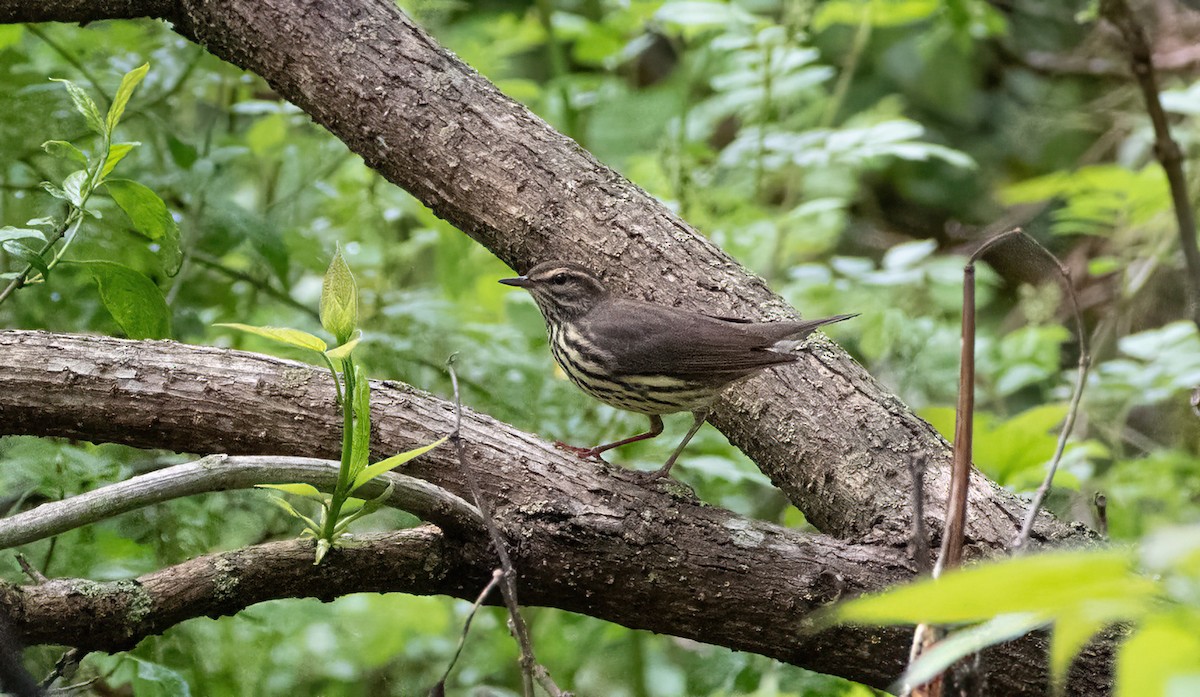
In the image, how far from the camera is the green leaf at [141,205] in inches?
86.7

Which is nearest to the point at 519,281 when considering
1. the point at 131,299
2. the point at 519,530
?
the point at 519,530

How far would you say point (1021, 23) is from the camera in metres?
7.80

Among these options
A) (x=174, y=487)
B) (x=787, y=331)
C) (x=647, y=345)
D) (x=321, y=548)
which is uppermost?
(x=787, y=331)

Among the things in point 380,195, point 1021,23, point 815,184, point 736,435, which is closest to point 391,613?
point 380,195

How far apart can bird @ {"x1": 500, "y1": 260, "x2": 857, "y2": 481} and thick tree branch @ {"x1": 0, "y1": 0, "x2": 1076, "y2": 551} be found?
0.06m

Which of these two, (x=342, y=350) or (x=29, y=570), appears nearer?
(x=342, y=350)

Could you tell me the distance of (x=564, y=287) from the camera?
295cm

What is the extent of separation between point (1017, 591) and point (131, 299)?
83.2 inches

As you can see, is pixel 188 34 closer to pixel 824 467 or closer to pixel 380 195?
pixel 380 195

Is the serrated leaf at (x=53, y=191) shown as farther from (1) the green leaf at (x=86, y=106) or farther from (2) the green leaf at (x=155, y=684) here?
(2) the green leaf at (x=155, y=684)

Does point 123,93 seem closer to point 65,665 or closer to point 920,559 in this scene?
point 65,665

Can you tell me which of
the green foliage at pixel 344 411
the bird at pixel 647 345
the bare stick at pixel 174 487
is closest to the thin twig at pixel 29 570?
the bare stick at pixel 174 487

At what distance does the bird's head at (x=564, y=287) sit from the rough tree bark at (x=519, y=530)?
60cm

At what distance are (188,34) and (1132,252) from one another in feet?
14.5
